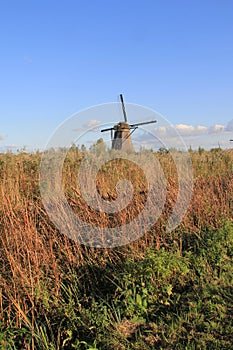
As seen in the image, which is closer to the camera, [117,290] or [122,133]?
[117,290]

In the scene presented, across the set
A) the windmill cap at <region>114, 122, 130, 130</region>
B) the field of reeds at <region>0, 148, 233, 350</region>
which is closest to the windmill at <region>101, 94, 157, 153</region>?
the windmill cap at <region>114, 122, 130, 130</region>

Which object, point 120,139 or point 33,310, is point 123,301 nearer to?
point 33,310

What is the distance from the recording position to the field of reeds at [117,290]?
3.34 m

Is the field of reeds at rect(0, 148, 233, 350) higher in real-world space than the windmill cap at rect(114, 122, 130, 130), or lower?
lower

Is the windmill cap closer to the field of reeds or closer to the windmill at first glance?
the windmill

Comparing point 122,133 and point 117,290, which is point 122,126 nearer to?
point 122,133

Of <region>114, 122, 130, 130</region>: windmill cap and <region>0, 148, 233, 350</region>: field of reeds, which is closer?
<region>0, 148, 233, 350</region>: field of reeds

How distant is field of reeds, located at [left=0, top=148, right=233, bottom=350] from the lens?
3.34 metres

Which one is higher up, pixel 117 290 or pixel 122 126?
pixel 122 126

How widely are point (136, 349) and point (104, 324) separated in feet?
1.28

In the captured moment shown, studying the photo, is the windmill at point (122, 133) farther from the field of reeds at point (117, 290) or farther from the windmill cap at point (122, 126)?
the field of reeds at point (117, 290)

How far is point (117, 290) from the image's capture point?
3.92 meters

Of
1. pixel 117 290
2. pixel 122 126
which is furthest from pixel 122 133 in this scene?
pixel 117 290

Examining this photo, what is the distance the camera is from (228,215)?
566cm
